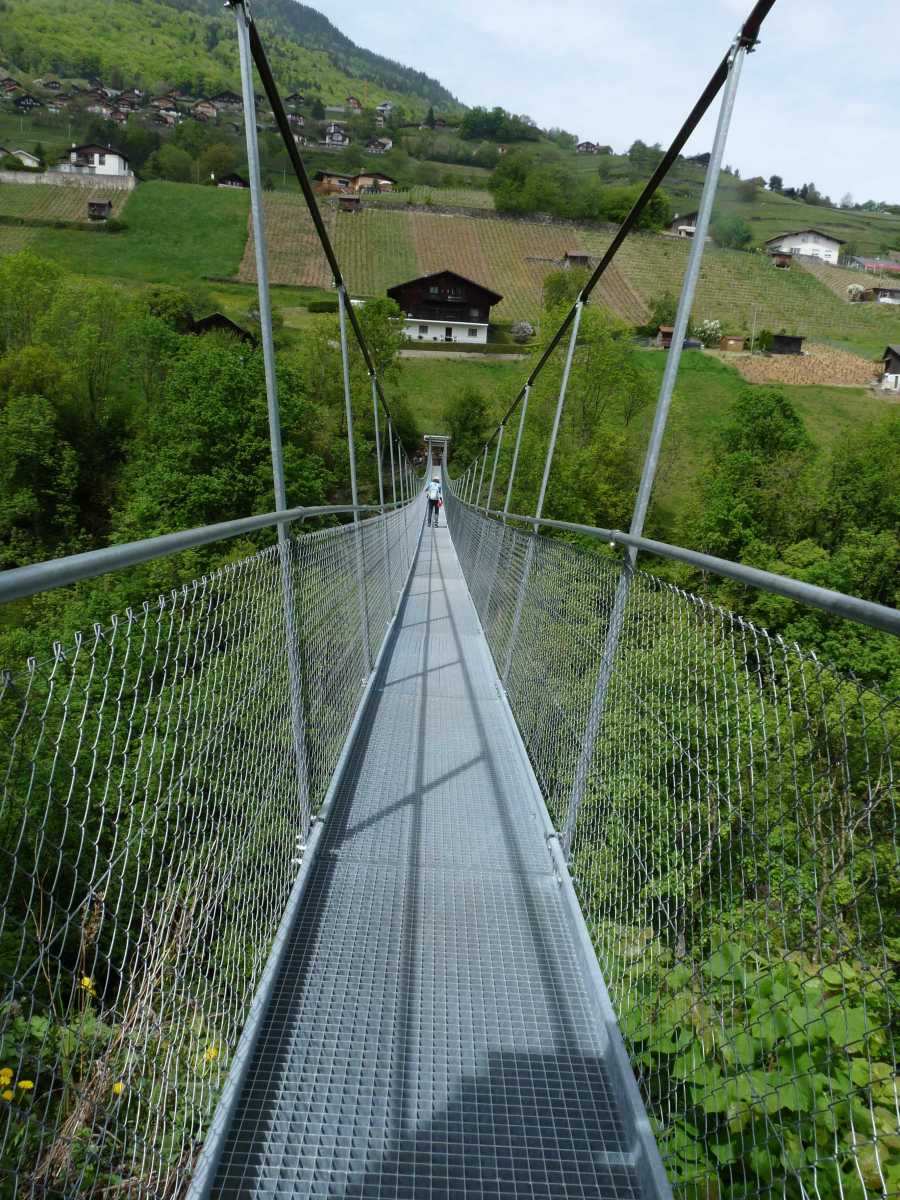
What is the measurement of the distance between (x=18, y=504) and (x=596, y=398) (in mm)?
20616

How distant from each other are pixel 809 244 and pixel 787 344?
850 inches

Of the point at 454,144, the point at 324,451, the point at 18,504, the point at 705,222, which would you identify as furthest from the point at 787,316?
the point at 454,144

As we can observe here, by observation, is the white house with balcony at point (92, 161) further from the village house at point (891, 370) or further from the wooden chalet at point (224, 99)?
the village house at point (891, 370)

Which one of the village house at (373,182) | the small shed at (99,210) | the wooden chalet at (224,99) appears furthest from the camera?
the wooden chalet at (224,99)

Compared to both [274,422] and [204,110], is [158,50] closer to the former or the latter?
[204,110]

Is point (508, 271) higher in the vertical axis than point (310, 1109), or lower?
higher

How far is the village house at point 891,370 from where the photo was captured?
144 feet

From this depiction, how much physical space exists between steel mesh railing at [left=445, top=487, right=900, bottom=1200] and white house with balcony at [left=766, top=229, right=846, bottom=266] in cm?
7050

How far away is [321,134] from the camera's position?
347 ft

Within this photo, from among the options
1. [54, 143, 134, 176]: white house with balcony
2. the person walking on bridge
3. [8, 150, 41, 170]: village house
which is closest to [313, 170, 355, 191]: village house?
[54, 143, 134, 176]: white house with balcony

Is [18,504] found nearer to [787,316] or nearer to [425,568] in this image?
[425,568]

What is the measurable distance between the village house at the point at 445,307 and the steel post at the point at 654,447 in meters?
52.3

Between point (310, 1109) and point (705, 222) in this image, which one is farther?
point (705, 222)

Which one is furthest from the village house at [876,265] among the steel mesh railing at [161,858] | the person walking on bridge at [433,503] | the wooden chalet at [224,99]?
the wooden chalet at [224,99]
